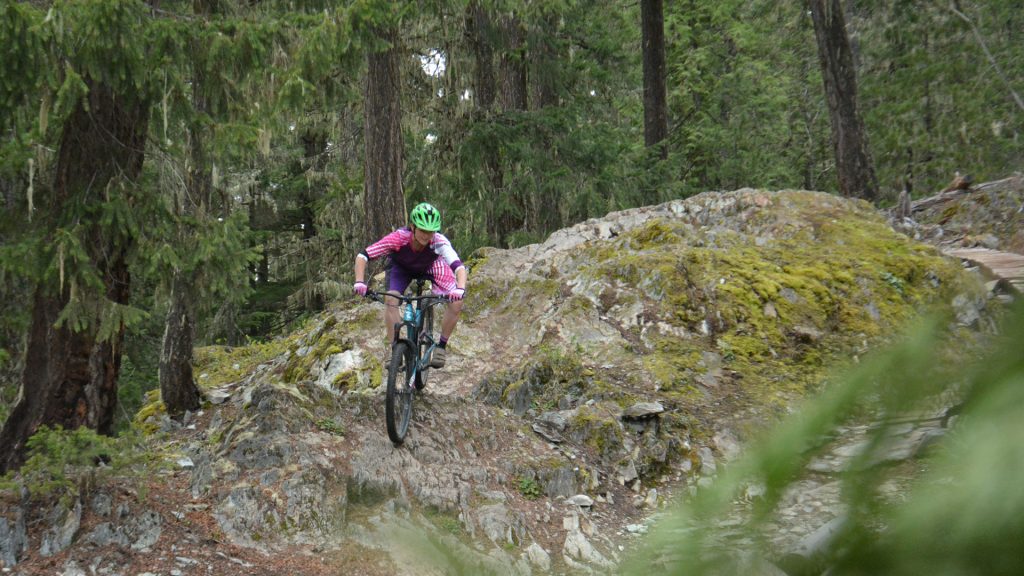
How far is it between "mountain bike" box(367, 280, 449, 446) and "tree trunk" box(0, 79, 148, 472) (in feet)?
7.42

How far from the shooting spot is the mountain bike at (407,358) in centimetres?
659

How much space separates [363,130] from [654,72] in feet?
20.0

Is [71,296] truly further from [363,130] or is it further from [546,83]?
→ [546,83]

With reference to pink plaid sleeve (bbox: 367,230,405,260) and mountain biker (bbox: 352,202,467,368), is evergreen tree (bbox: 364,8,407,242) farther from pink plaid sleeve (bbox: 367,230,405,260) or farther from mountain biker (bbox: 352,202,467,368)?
pink plaid sleeve (bbox: 367,230,405,260)

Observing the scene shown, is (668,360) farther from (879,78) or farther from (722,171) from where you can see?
(879,78)

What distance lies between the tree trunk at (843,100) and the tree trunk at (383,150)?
7.74 meters

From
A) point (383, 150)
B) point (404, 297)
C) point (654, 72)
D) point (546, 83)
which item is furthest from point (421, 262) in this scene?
point (654, 72)

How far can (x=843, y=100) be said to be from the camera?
45.4 feet

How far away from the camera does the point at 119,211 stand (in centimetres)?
620

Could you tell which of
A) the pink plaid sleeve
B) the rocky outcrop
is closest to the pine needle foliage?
the rocky outcrop

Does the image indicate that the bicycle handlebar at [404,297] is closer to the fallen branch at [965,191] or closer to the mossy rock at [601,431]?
the mossy rock at [601,431]

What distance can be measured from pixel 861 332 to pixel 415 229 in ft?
18.6

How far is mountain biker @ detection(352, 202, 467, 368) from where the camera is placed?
663cm

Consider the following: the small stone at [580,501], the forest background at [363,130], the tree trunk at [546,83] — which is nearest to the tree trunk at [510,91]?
the forest background at [363,130]
